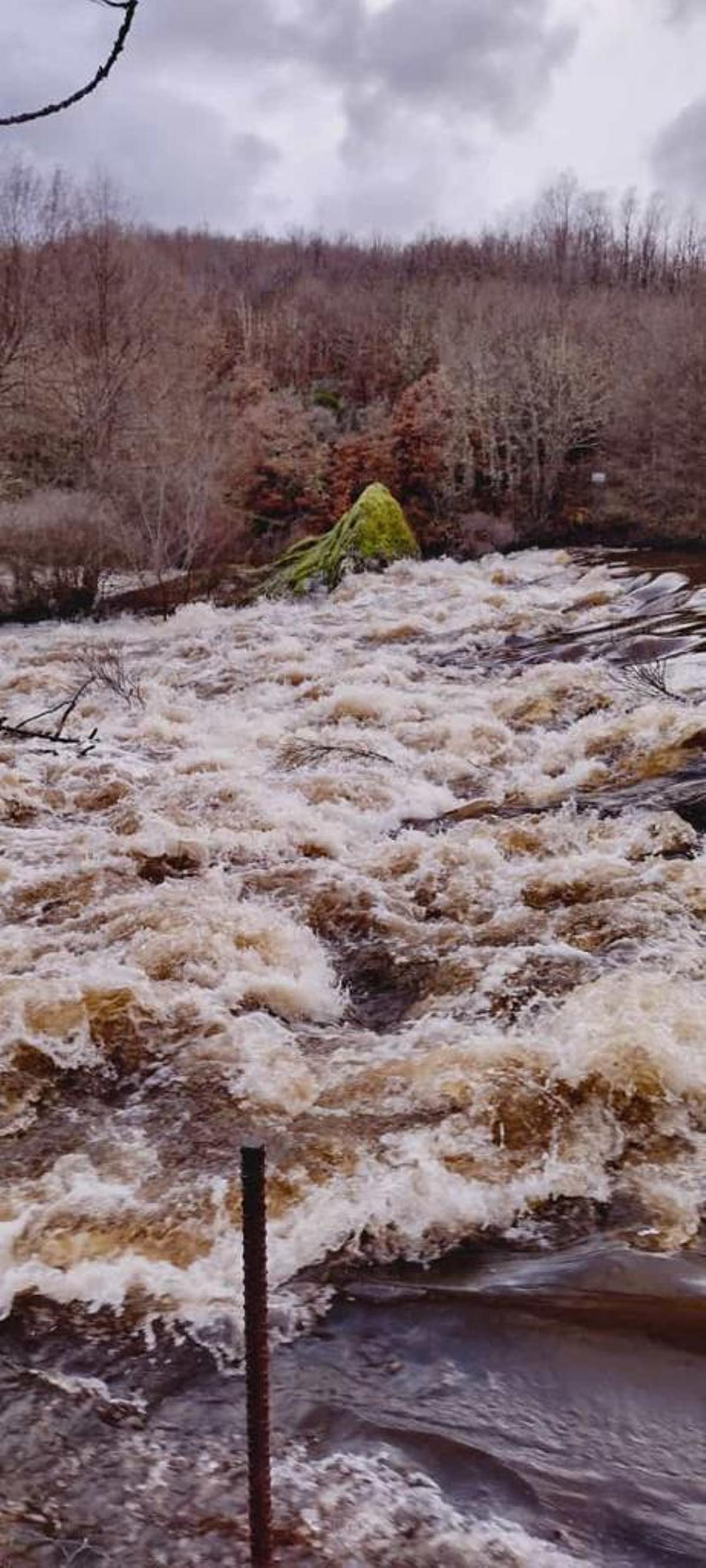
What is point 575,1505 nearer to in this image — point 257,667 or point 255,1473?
point 255,1473

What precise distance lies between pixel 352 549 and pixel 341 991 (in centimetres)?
1635

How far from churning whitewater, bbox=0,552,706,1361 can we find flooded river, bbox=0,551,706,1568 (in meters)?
0.02

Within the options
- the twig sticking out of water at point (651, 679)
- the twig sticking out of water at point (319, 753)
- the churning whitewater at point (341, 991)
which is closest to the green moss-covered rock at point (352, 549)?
the twig sticking out of water at point (651, 679)

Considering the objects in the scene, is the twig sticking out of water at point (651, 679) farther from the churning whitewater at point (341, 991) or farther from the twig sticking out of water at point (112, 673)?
the twig sticking out of water at point (112, 673)

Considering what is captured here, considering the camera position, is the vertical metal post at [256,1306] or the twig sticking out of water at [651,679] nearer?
the vertical metal post at [256,1306]

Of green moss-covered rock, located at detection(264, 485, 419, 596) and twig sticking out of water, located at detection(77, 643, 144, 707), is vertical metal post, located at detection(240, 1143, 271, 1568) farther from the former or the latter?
green moss-covered rock, located at detection(264, 485, 419, 596)

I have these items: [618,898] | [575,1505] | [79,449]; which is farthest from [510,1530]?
[79,449]

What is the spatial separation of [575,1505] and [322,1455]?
0.55m

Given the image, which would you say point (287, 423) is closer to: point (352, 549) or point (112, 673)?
point (352, 549)

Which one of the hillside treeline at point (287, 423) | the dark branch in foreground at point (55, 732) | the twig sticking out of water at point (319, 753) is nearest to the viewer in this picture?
the dark branch in foreground at point (55, 732)

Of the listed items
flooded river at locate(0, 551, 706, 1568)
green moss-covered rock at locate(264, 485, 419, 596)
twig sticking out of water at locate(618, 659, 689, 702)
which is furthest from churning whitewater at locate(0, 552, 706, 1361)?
green moss-covered rock at locate(264, 485, 419, 596)

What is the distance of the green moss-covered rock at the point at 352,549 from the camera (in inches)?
760

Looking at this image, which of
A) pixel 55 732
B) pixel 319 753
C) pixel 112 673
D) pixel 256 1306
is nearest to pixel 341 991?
pixel 55 732

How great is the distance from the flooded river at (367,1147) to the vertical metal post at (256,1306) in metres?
1.23
